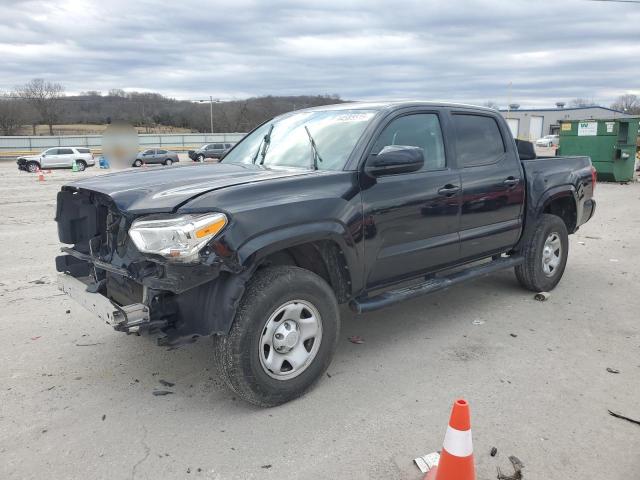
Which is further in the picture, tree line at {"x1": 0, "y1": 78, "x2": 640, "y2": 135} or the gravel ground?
tree line at {"x1": 0, "y1": 78, "x2": 640, "y2": 135}

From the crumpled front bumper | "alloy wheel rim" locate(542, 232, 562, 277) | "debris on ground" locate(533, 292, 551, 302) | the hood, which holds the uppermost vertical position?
the hood

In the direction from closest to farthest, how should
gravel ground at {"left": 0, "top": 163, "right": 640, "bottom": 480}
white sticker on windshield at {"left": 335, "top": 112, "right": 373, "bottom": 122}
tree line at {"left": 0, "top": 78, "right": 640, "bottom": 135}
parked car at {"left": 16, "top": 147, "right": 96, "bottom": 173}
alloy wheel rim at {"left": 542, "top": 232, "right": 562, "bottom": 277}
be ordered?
gravel ground at {"left": 0, "top": 163, "right": 640, "bottom": 480}
white sticker on windshield at {"left": 335, "top": 112, "right": 373, "bottom": 122}
alloy wheel rim at {"left": 542, "top": 232, "right": 562, "bottom": 277}
parked car at {"left": 16, "top": 147, "right": 96, "bottom": 173}
tree line at {"left": 0, "top": 78, "right": 640, "bottom": 135}

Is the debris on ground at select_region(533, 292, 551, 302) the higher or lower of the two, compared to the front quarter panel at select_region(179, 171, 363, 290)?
lower

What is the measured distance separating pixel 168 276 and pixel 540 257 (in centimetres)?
410

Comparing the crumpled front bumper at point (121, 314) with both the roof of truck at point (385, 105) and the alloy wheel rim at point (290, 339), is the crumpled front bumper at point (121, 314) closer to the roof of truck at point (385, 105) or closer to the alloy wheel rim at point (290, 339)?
the alloy wheel rim at point (290, 339)

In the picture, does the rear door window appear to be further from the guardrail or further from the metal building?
the metal building

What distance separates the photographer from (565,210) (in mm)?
6168

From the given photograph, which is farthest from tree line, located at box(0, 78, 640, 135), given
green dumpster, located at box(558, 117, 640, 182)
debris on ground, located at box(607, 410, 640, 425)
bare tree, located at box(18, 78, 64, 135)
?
debris on ground, located at box(607, 410, 640, 425)

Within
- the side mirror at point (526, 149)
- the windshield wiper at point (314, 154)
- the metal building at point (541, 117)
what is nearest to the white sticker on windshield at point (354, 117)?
the windshield wiper at point (314, 154)

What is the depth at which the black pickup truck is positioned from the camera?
309cm

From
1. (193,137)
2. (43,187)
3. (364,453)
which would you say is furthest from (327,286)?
(193,137)

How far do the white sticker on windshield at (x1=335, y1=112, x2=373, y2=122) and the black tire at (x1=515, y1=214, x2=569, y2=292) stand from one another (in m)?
2.45

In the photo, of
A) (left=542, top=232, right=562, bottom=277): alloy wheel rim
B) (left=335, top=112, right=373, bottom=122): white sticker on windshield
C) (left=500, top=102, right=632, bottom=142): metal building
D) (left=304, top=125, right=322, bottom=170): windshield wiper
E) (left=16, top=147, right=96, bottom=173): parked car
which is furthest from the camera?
(left=500, top=102, right=632, bottom=142): metal building

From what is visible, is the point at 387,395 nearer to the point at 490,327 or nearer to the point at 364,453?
the point at 364,453
